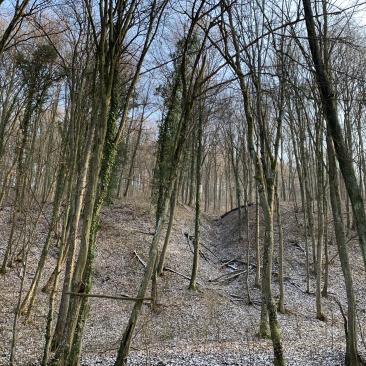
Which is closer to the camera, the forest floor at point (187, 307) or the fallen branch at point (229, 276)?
the forest floor at point (187, 307)

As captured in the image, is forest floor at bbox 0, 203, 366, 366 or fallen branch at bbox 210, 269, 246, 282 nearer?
forest floor at bbox 0, 203, 366, 366

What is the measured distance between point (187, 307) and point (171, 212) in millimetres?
4077

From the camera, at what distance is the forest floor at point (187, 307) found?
7734 millimetres

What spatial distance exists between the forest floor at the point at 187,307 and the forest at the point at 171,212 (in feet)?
0.28

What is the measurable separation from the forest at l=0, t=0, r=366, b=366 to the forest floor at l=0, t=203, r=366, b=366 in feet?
0.28

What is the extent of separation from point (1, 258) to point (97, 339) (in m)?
6.26

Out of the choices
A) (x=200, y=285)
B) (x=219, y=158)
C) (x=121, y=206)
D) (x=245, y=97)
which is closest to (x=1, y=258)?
(x=200, y=285)

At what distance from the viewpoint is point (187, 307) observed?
12578mm

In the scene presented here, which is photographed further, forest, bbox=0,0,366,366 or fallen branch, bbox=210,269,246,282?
fallen branch, bbox=210,269,246,282

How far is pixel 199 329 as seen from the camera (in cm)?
1101

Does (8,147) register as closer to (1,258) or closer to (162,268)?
(1,258)

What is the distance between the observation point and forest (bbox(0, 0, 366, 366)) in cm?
539

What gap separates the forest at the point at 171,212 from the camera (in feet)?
17.7

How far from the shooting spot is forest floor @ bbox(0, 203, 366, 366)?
7.73 metres
